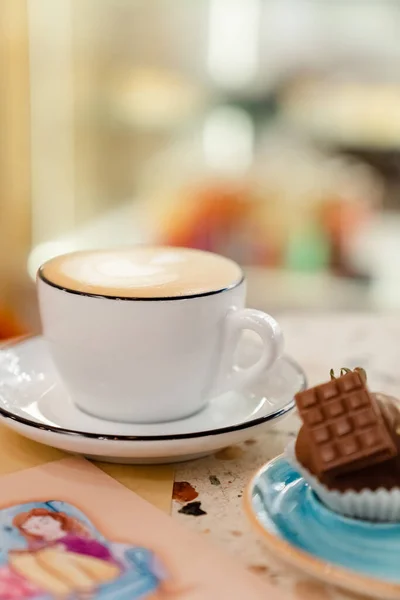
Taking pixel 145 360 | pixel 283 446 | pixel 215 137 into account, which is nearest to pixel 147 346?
pixel 145 360

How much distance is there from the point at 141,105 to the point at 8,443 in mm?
1819

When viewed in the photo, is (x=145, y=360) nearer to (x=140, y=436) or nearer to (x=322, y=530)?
(x=140, y=436)

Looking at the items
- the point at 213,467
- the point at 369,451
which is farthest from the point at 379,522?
the point at 213,467

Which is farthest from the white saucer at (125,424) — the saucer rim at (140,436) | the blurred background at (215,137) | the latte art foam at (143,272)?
the blurred background at (215,137)

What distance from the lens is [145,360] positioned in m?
0.58

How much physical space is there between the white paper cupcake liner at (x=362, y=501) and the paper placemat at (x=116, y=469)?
0.11 meters

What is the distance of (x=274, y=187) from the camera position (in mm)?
2320

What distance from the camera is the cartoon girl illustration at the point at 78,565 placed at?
0.42 m

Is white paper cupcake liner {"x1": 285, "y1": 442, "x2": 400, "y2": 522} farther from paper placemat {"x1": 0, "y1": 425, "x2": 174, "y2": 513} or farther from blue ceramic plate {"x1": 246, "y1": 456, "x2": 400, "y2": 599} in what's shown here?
paper placemat {"x1": 0, "y1": 425, "x2": 174, "y2": 513}

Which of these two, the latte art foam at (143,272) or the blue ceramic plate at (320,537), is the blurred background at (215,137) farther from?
the blue ceramic plate at (320,537)

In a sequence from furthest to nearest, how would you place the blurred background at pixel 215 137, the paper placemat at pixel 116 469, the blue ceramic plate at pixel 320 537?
the blurred background at pixel 215 137, the paper placemat at pixel 116 469, the blue ceramic plate at pixel 320 537

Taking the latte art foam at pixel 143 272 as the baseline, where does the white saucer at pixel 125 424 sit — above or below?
below

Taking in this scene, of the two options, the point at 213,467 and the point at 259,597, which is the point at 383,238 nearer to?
the point at 213,467

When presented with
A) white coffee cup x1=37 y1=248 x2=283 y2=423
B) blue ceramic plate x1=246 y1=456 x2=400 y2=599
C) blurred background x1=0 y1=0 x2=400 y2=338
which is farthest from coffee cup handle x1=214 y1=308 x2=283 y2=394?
blurred background x1=0 y1=0 x2=400 y2=338
